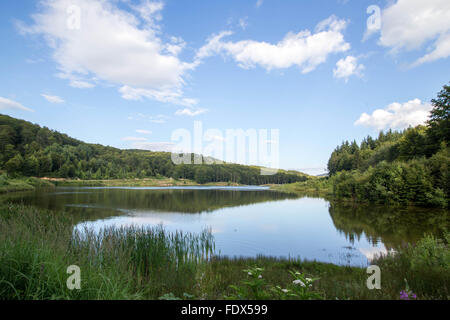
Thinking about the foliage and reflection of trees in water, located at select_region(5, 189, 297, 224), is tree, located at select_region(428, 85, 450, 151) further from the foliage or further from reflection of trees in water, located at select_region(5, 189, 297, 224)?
the foliage

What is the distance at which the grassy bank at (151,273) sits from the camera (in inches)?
137

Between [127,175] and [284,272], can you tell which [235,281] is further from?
[127,175]

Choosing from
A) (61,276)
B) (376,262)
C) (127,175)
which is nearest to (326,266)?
(376,262)

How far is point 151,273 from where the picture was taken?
20.7ft

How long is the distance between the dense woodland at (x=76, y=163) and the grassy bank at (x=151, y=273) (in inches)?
3191

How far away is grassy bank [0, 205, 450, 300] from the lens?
3492 millimetres

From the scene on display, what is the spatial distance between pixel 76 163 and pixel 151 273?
122464 mm

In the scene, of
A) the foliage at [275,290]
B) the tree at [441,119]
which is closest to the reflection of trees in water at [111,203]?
the foliage at [275,290]

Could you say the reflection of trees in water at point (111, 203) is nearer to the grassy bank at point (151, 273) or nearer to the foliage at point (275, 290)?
the grassy bank at point (151, 273)

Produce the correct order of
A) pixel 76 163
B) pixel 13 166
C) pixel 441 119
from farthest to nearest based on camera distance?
pixel 76 163
pixel 13 166
pixel 441 119

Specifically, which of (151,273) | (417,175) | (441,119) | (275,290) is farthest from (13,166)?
(441,119)

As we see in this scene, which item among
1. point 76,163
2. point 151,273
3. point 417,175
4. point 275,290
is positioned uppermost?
point 76,163

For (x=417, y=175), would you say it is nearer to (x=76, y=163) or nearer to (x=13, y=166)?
(x=13, y=166)

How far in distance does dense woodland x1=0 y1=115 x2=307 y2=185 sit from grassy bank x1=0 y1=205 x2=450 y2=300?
8106 cm
